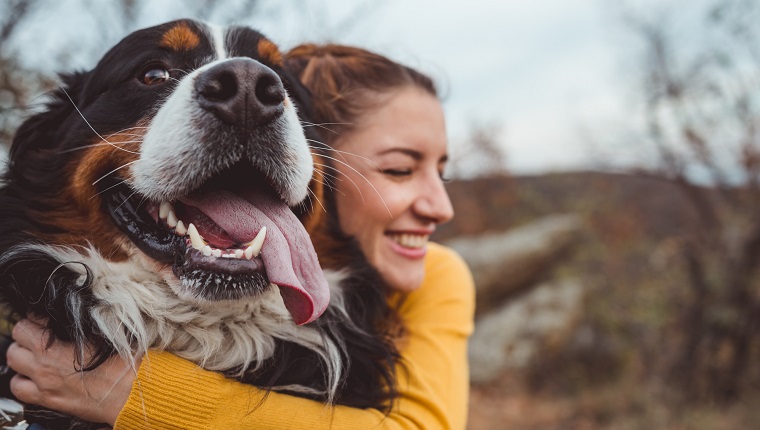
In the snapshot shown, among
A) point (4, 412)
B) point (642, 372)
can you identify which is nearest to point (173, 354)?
point (4, 412)

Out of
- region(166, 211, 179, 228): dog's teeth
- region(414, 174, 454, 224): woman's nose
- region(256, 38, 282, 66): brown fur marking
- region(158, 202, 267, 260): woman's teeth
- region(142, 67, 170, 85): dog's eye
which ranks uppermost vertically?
region(256, 38, 282, 66): brown fur marking

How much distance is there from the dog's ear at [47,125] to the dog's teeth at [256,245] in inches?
36.4

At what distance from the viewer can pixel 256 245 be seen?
1.68 meters

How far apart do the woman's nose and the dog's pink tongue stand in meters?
0.85

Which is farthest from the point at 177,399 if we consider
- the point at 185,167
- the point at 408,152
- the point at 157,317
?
the point at 408,152

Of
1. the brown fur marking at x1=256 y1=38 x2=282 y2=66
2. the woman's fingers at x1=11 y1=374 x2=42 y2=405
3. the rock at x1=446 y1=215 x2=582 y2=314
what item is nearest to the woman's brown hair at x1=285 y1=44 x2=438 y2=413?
the brown fur marking at x1=256 y1=38 x2=282 y2=66

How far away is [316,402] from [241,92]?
38.4 inches

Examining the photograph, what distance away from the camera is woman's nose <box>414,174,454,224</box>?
8.57ft

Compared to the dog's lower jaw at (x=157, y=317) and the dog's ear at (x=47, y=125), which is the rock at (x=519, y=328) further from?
the dog's ear at (x=47, y=125)

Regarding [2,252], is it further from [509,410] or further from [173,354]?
[509,410]

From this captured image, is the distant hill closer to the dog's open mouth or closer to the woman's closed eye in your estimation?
the woman's closed eye

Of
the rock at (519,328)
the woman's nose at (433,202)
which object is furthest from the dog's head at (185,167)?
the rock at (519,328)

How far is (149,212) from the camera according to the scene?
6.18 feet

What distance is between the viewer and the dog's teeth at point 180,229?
180 cm
